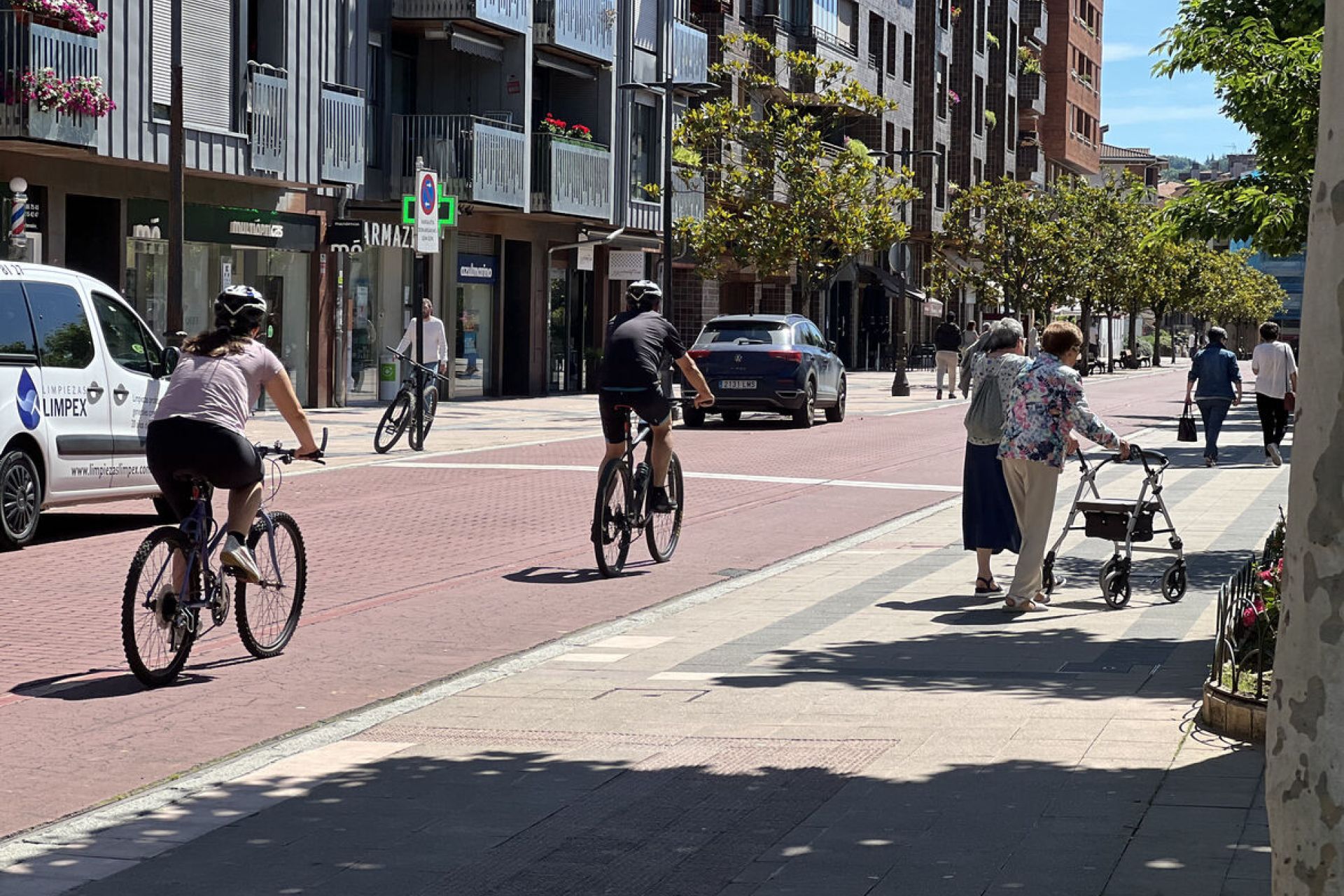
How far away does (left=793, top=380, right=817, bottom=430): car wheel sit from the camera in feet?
102

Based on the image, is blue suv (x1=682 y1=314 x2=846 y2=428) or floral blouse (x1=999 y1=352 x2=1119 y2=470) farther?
blue suv (x1=682 y1=314 x2=846 y2=428)

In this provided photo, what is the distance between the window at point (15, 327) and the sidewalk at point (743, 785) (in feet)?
18.4

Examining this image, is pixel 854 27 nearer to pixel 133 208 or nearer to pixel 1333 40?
pixel 133 208

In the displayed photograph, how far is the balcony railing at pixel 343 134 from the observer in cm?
3238

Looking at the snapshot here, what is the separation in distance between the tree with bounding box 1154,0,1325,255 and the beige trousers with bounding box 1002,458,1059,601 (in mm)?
3851

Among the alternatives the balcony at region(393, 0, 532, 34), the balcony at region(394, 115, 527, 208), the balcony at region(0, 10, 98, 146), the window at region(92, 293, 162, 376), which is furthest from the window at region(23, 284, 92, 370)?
the balcony at region(393, 0, 532, 34)

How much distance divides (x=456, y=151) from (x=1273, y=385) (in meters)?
15.6

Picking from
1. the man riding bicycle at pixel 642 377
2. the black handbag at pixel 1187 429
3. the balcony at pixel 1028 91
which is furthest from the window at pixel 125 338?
the balcony at pixel 1028 91

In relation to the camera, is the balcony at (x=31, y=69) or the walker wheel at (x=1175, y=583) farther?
the balcony at (x=31, y=69)

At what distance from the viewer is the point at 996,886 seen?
521 cm

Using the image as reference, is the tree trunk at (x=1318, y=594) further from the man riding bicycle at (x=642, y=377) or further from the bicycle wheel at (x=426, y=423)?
the bicycle wheel at (x=426, y=423)

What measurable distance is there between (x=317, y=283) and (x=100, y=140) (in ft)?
25.6

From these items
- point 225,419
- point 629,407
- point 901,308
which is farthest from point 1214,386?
point 901,308

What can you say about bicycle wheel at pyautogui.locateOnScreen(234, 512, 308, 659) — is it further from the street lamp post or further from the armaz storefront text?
the street lamp post
